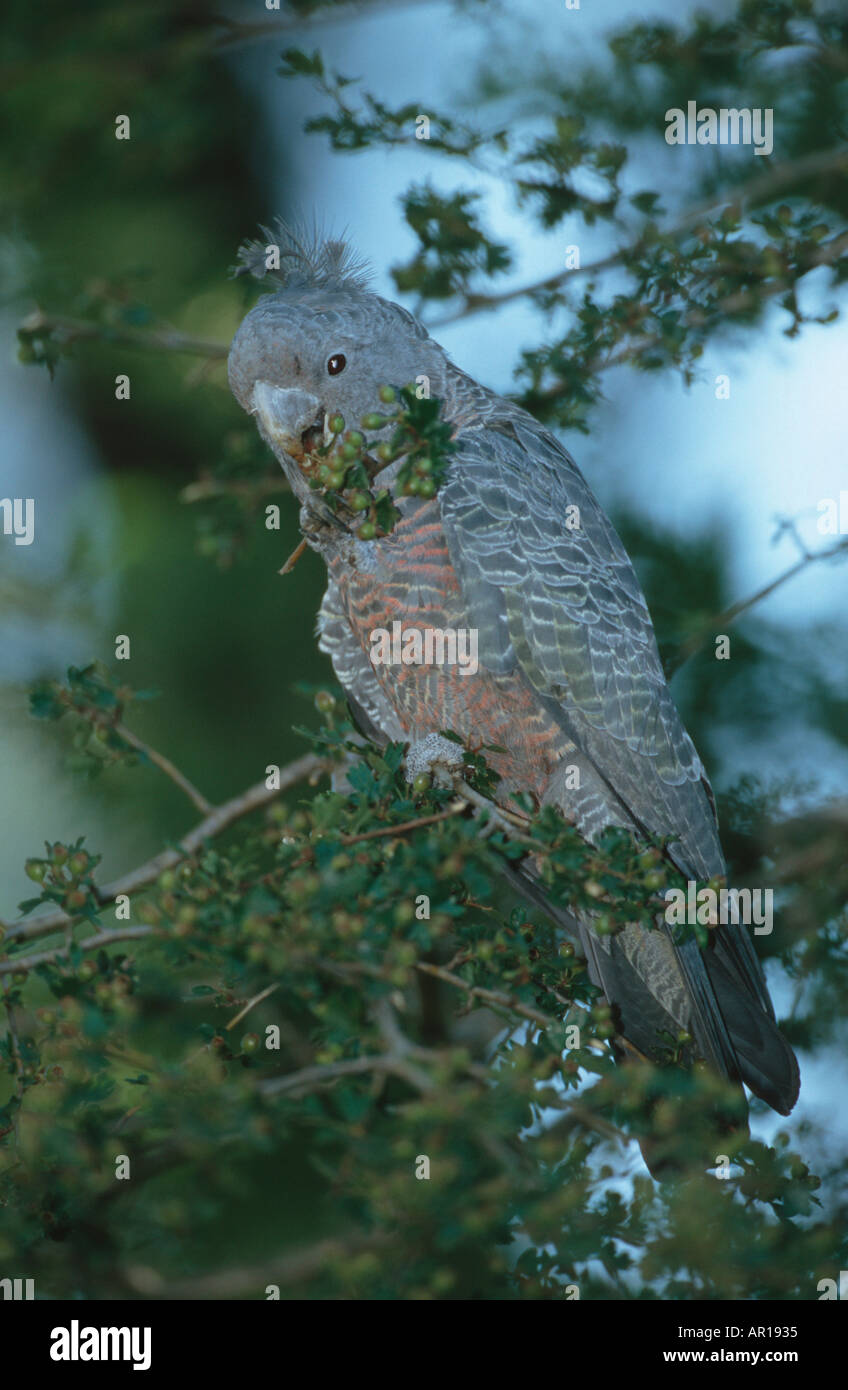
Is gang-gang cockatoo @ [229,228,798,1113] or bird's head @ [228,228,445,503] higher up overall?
bird's head @ [228,228,445,503]

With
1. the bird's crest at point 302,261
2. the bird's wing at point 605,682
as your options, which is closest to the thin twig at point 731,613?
the bird's wing at point 605,682

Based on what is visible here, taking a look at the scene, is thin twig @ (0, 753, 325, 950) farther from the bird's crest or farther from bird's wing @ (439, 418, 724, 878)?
the bird's crest

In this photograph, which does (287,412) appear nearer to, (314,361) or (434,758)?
(314,361)

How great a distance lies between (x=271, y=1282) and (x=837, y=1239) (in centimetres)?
94

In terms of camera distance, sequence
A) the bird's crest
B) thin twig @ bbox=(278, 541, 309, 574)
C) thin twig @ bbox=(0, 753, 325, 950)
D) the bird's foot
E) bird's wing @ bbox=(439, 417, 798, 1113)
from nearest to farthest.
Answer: thin twig @ bbox=(0, 753, 325, 950)
thin twig @ bbox=(278, 541, 309, 574)
the bird's foot
bird's wing @ bbox=(439, 417, 798, 1113)
the bird's crest

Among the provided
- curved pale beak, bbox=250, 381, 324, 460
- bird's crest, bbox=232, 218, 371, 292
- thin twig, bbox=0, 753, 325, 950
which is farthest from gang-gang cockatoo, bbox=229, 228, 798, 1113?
thin twig, bbox=0, 753, 325, 950

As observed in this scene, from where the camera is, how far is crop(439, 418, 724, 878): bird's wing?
2.78m

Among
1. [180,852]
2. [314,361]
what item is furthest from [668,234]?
[180,852]

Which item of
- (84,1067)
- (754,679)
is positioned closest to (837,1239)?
(84,1067)

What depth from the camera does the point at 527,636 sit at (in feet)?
9.14

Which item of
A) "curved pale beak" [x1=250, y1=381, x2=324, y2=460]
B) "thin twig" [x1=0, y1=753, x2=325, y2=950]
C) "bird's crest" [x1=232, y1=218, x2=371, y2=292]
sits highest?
"bird's crest" [x1=232, y1=218, x2=371, y2=292]

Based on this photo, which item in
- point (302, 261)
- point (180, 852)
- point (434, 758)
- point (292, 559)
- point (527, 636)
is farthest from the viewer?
point (302, 261)

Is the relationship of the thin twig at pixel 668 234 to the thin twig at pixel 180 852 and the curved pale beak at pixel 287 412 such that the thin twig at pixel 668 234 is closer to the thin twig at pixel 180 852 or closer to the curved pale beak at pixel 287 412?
the curved pale beak at pixel 287 412

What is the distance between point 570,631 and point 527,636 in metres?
0.11
